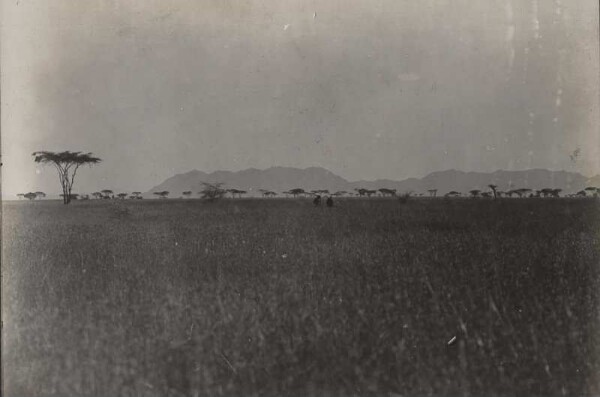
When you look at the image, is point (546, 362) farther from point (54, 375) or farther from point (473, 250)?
point (54, 375)

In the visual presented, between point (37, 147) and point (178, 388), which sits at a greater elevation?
point (37, 147)

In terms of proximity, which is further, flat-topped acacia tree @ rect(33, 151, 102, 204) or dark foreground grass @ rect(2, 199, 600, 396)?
flat-topped acacia tree @ rect(33, 151, 102, 204)

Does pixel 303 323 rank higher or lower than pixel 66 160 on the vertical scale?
lower

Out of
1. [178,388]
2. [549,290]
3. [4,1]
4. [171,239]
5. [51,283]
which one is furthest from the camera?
[171,239]

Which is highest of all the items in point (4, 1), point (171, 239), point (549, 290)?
point (4, 1)

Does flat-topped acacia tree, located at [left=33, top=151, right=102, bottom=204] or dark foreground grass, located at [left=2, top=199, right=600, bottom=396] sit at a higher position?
flat-topped acacia tree, located at [left=33, top=151, right=102, bottom=204]

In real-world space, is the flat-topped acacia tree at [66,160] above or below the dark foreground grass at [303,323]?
above

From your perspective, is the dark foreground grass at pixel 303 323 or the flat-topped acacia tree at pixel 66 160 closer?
the dark foreground grass at pixel 303 323

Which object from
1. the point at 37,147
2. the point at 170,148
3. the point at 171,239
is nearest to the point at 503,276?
the point at 170,148
